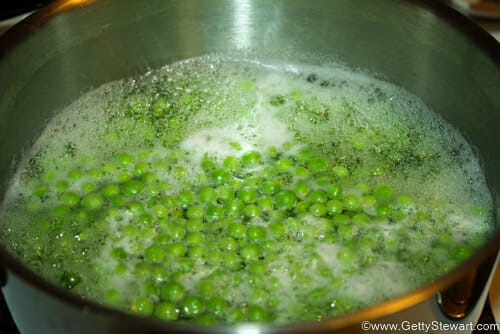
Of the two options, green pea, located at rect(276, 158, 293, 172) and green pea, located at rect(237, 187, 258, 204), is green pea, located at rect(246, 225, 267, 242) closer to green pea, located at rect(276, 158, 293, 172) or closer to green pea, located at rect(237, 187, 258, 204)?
green pea, located at rect(237, 187, 258, 204)

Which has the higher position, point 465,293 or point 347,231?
point 465,293

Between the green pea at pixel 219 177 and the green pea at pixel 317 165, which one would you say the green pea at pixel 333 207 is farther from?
the green pea at pixel 219 177

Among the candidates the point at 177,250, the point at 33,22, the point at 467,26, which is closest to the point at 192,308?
the point at 177,250

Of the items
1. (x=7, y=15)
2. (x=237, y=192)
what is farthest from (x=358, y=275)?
(x=7, y=15)

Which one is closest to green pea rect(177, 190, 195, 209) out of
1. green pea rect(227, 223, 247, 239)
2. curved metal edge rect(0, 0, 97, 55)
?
green pea rect(227, 223, 247, 239)

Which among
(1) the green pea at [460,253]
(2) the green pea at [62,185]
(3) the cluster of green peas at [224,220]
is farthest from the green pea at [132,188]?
(1) the green pea at [460,253]

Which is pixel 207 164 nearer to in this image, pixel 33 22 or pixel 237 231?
pixel 237 231
